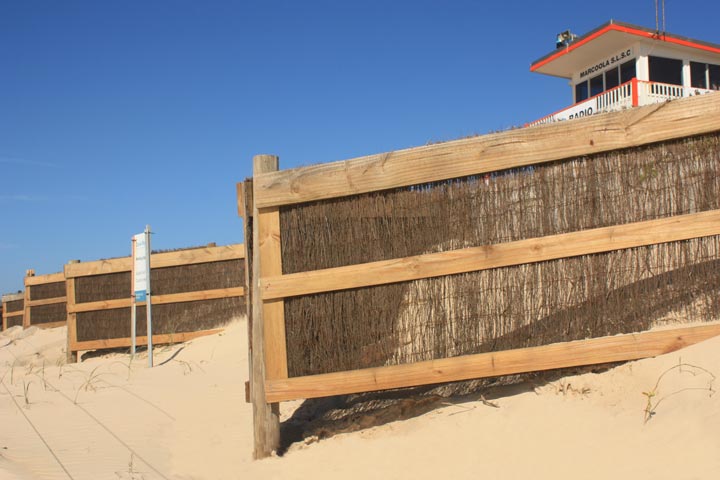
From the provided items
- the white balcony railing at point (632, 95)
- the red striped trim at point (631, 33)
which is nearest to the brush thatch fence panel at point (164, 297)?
the white balcony railing at point (632, 95)

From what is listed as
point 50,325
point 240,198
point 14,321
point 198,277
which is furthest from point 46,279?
point 240,198

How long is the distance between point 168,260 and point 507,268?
28.4 feet

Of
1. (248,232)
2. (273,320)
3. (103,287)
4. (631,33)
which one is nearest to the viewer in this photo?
(273,320)

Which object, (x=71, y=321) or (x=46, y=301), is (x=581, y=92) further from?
(x=46, y=301)

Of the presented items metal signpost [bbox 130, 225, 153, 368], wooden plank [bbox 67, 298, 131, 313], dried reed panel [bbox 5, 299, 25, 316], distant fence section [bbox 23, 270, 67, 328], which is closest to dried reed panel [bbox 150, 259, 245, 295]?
wooden plank [bbox 67, 298, 131, 313]

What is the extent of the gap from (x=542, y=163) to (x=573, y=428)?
1.88 metres

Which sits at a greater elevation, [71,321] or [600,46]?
[600,46]

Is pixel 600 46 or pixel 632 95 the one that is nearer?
pixel 632 95

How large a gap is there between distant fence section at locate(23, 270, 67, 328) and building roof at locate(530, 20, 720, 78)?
55.9 feet

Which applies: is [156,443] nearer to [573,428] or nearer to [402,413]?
[402,413]

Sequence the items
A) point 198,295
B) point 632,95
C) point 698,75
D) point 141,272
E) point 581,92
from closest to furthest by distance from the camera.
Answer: point 141,272 < point 198,295 < point 632,95 < point 698,75 < point 581,92

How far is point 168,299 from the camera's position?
468 inches

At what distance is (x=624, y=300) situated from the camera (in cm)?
447

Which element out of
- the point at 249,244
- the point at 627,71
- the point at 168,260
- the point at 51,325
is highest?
the point at 627,71
